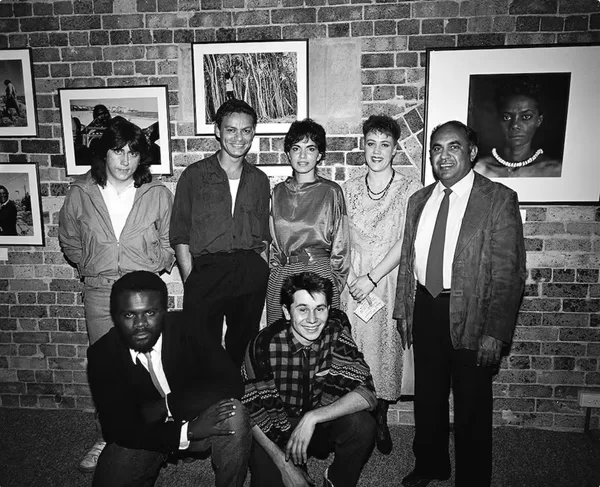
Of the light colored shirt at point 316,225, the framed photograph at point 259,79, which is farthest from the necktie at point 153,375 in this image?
the framed photograph at point 259,79

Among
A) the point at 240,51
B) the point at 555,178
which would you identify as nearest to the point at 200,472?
the point at 240,51

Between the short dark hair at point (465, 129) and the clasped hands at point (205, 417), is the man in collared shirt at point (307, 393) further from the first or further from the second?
the short dark hair at point (465, 129)

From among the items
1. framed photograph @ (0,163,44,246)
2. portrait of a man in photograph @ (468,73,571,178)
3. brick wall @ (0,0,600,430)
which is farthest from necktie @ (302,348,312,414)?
framed photograph @ (0,163,44,246)

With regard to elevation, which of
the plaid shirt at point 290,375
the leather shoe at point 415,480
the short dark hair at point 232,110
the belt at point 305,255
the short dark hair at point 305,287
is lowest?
the leather shoe at point 415,480

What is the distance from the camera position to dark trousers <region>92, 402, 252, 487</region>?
197 cm

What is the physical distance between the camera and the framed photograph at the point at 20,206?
323 cm

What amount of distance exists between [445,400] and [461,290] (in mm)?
700

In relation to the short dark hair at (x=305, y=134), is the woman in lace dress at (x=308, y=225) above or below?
below

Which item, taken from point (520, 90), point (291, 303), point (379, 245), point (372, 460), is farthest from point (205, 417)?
point (520, 90)

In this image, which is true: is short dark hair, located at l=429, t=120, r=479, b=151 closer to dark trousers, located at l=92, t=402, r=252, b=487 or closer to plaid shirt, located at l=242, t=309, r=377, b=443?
plaid shirt, located at l=242, t=309, r=377, b=443

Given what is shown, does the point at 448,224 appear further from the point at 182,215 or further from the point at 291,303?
the point at 182,215

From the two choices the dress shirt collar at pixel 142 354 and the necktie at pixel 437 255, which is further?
the necktie at pixel 437 255

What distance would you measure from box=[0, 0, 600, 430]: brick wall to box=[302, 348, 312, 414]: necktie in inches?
50.4

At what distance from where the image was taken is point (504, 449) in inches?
114
